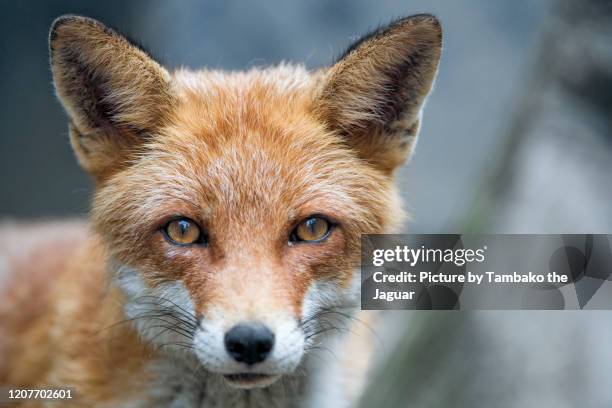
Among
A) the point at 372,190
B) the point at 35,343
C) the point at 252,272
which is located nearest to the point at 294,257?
the point at 252,272

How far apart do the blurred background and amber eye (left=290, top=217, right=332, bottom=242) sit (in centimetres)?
83

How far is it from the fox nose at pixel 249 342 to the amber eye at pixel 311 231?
0.43 metres

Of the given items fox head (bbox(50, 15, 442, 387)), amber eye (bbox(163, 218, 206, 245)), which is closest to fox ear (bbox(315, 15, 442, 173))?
fox head (bbox(50, 15, 442, 387))

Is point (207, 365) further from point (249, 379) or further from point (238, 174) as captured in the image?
point (238, 174)

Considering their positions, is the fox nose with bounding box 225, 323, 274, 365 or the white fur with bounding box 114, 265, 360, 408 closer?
the fox nose with bounding box 225, 323, 274, 365

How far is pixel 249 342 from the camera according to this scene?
204cm

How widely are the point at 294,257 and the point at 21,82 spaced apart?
4722 millimetres

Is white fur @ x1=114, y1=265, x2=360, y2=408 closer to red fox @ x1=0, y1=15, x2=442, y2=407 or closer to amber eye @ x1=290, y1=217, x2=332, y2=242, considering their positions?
red fox @ x1=0, y1=15, x2=442, y2=407

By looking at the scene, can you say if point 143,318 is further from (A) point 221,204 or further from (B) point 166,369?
(A) point 221,204

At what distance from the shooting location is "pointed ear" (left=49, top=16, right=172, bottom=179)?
8.11 ft

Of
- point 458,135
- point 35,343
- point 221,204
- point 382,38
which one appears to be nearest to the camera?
point 221,204

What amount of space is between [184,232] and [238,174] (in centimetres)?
28

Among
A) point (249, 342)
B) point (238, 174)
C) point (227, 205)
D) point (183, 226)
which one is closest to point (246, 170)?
point (238, 174)

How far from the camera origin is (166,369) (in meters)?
2.71
